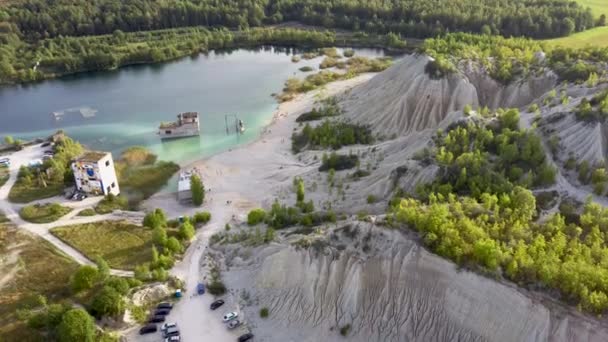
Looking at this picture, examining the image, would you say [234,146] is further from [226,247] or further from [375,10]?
[375,10]

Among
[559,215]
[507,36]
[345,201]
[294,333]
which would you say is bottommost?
[294,333]

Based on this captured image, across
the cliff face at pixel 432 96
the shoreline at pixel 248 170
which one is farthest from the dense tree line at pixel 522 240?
the cliff face at pixel 432 96

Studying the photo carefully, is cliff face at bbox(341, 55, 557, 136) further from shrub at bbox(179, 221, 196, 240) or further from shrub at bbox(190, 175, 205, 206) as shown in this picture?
shrub at bbox(179, 221, 196, 240)

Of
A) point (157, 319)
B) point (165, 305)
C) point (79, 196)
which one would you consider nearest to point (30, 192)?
point (79, 196)

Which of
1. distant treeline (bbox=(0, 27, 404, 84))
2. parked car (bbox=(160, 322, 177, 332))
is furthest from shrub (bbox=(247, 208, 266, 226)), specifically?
distant treeline (bbox=(0, 27, 404, 84))

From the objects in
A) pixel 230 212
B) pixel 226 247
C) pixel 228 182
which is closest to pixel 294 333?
pixel 226 247
